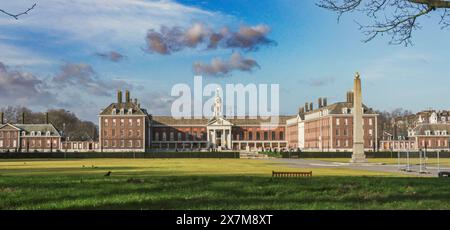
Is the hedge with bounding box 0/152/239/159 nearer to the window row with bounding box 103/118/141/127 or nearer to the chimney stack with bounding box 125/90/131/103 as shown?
the window row with bounding box 103/118/141/127

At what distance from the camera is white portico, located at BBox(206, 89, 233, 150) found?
148250 millimetres

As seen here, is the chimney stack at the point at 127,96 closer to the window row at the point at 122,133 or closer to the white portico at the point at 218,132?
the window row at the point at 122,133

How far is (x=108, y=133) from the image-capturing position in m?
131

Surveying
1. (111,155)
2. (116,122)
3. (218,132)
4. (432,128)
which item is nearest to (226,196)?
(111,155)

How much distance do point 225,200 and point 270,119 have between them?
145 meters

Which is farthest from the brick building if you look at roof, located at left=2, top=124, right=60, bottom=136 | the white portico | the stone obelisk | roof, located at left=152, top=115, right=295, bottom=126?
the stone obelisk

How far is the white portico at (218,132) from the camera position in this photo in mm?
148250

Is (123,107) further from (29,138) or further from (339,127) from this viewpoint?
(339,127)

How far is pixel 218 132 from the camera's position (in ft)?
494

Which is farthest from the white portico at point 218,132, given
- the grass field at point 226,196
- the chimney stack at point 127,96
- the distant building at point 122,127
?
the grass field at point 226,196

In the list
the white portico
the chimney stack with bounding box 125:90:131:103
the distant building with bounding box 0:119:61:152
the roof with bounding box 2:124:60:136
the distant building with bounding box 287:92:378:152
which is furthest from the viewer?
the white portico

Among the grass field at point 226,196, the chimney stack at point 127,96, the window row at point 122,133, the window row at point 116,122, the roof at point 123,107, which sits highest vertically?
the chimney stack at point 127,96
